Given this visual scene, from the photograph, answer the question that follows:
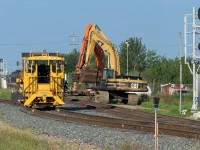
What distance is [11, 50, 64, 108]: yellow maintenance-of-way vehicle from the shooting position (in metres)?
30.7

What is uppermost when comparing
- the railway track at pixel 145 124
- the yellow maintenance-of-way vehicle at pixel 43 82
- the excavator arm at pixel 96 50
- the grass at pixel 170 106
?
the excavator arm at pixel 96 50

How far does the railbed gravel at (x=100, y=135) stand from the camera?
627 inches

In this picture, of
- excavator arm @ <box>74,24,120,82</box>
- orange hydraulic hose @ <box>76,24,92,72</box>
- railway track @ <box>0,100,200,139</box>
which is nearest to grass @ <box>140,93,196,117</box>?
railway track @ <box>0,100,200,139</box>

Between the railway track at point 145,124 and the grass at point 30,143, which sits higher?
the railway track at point 145,124

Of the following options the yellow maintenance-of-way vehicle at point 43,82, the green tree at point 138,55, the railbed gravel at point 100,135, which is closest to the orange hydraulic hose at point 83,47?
the yellow maintenance-of-way vehicle at point 43,82

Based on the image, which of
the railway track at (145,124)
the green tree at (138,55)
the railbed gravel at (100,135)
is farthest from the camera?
the green tree at (138,55)

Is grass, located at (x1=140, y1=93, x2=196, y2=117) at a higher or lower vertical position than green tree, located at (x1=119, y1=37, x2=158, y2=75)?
lower

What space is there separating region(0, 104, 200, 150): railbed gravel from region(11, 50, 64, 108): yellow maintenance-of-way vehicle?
624 cm

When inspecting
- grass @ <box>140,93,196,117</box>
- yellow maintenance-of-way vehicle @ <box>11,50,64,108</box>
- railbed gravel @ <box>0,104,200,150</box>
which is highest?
yellow maintenance-of-way vehicle @ <box>11,50,64,108</box>

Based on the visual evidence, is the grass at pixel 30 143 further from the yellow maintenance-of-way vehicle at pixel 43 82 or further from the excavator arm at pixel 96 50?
the excavator arm at pixel 96 50

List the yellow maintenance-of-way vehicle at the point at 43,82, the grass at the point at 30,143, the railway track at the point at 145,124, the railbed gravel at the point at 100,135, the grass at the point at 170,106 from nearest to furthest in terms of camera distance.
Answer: the grass at the point at 30,143 → the railbed gravel at the point at 100,135 → the railway track at the point at 145,124 → the yellow maintenance-of-way vehicle at the point at 43,82 → the grass at the point at 170,106

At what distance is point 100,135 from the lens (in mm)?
18234

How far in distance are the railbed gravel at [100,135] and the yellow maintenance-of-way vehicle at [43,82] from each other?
6.24 m

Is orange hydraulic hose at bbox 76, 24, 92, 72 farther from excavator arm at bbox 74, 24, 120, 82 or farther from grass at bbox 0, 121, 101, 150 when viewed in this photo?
grass at bbox 0, 121, 101, 150
